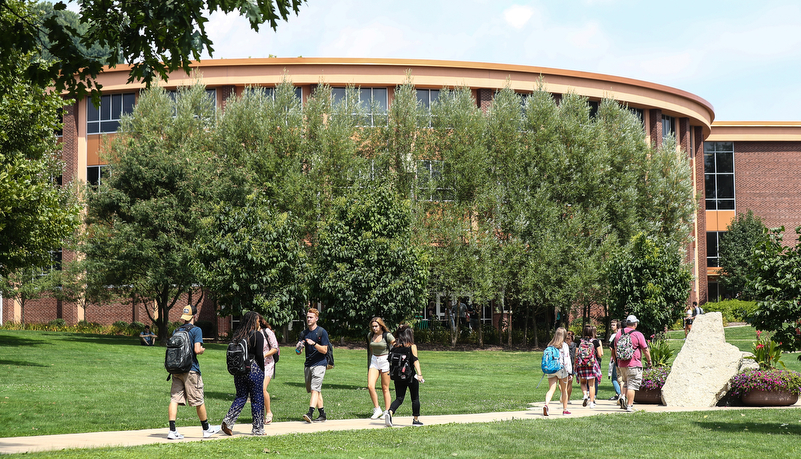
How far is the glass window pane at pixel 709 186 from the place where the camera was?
5931 cm

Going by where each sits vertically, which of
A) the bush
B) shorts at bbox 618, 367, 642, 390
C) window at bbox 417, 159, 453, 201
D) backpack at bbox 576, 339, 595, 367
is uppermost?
window at bbox 417, 159, 453, 201

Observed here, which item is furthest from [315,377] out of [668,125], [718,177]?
[718,177]

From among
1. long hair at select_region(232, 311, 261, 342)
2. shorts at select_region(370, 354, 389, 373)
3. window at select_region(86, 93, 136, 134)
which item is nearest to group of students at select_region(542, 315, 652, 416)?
shorts at select_region(370, 354, 389, 373)

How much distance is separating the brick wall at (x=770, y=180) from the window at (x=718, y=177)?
55 centimetres

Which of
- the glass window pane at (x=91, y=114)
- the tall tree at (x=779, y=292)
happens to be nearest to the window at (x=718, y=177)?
the glass window pane at (x=91, y=114)

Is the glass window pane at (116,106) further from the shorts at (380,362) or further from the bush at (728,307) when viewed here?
the bush at (728,307)

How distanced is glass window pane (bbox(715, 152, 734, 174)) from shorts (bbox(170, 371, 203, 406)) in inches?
2254

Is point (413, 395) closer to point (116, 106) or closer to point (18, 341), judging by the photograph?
point (18, 341)

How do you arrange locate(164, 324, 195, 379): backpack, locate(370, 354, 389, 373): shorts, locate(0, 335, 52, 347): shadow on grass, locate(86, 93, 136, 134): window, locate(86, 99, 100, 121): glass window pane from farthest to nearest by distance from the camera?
locate(86, 99, 100, 121): glass window pane < locate(86, 93, 136, 134): window < locate(0, 335, 52, 347): shadow on grass < locate(370, 354, 389, 373): shorts < locate(164, 324, 195, 379): backpack

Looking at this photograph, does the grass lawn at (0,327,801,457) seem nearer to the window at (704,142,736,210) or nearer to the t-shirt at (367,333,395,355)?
the t-shirt at (367,333,395,355)

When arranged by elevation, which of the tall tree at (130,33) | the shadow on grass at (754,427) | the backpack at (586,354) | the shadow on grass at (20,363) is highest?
the tall tree at (130,33)

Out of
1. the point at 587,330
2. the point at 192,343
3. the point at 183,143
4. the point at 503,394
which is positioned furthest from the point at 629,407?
the point at 183,143

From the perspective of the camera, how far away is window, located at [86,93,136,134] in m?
43.8

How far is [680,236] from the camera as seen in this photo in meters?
40.4
